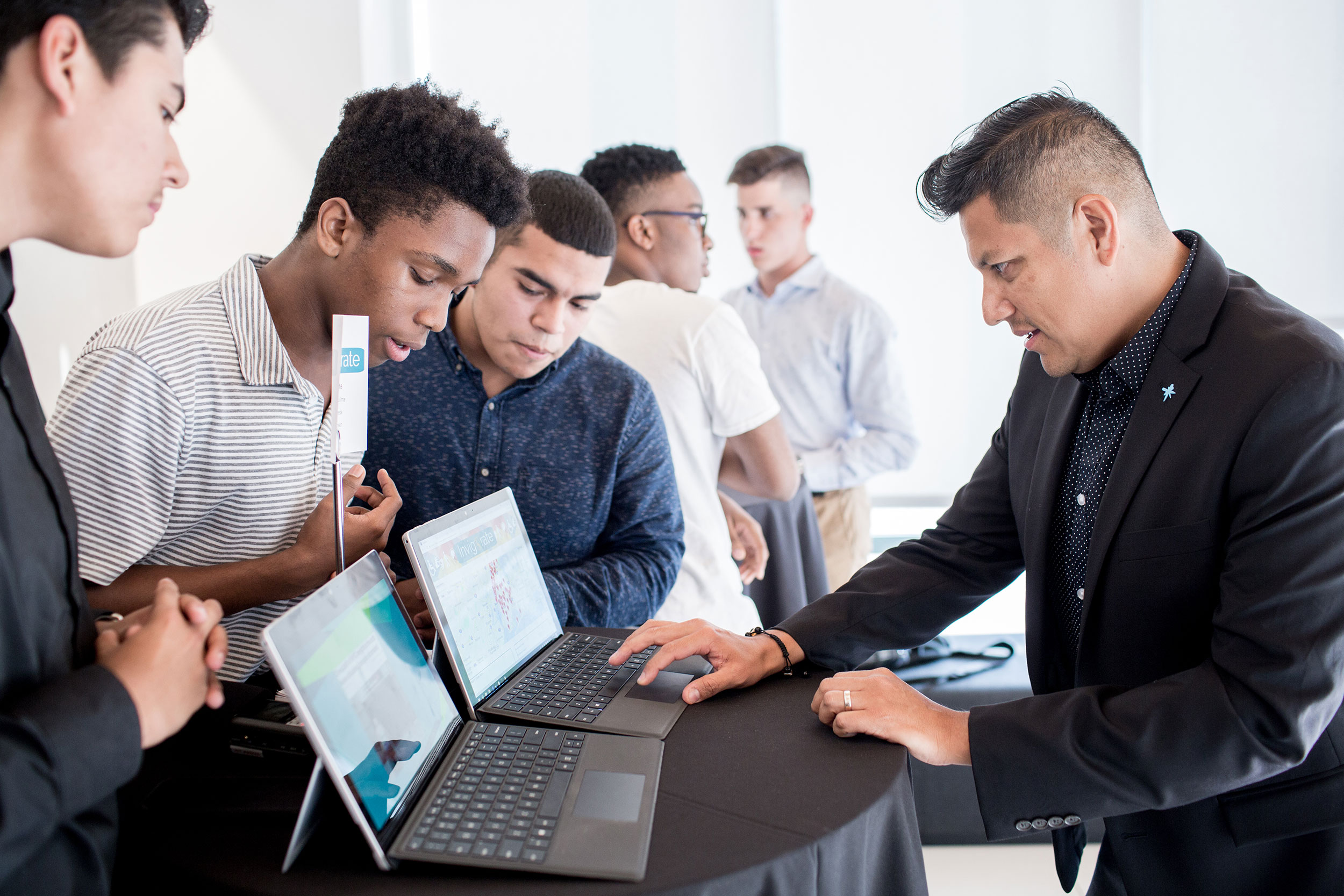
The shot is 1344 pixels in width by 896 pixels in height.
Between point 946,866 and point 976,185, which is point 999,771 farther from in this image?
point 946,866

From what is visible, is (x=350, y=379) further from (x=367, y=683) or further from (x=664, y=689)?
(x=664, y=689)

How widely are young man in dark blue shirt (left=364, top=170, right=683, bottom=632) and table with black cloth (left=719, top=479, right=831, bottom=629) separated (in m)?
0.86

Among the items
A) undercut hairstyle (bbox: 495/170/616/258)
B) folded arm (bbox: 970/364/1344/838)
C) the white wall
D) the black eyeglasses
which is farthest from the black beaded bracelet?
the white wall

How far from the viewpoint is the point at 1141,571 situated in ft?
4.10

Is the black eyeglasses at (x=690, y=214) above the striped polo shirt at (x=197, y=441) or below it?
above

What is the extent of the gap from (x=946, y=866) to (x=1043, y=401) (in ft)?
5.12

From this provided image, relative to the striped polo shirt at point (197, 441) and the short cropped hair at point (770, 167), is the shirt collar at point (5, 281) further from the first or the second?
the short cropped hair at point (770, 167)

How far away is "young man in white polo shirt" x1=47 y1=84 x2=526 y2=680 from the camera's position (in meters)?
1.16

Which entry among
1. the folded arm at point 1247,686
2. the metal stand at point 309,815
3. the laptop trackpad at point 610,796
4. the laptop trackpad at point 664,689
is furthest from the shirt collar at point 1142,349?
the metal stand at point 309,815

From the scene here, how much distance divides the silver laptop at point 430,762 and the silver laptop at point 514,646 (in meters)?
0.05

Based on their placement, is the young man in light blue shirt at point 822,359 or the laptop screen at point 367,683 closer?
the laptop screen at point 367,683

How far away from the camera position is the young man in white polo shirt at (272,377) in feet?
3.80

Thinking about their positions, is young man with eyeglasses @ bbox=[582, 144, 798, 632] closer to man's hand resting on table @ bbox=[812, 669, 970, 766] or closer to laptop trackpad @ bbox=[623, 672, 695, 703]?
laptop trackpad @ bbox=[623, 672, 695, 703]

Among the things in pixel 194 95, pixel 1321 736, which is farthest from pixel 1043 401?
pixel 194 95
